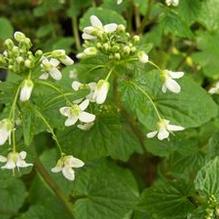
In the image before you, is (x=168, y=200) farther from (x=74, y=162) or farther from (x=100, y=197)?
(x=74, y=162)

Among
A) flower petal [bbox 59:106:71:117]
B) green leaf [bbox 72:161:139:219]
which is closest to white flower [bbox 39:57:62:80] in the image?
flower petal [bbox 59:106:71:117]

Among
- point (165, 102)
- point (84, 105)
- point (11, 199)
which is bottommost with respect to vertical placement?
point (11, 199)

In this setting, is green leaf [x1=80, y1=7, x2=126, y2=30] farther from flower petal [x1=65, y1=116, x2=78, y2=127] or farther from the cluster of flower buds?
flower petal [x1=65, y1=116, x2=78, y2=127]

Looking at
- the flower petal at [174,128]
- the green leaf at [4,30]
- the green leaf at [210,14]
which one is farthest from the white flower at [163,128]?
the green leaf at [4,30]

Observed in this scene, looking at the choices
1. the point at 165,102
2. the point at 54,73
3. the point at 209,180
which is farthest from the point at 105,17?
the point at 209,180

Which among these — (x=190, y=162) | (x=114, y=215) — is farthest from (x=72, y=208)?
(x=190, y=162)

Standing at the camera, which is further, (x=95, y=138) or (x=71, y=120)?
(x=95, y=138)
